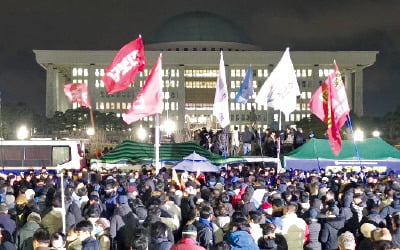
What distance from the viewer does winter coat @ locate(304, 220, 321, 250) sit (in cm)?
818

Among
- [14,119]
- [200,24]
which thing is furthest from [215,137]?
[200,24]

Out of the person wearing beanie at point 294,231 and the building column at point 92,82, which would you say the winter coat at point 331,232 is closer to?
the person wearing beanie at point 294,231

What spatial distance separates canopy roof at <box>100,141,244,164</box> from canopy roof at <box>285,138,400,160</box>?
2300 millimetres

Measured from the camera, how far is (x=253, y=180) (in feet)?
45.5

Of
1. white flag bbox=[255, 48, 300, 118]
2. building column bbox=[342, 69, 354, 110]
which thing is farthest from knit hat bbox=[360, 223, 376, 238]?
building column bbox=[342, 69, 354, 110]

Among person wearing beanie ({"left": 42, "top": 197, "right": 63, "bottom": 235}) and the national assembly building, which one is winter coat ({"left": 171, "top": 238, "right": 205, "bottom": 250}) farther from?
the national assembly building

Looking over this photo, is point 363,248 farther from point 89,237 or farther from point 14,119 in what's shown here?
point 14,119

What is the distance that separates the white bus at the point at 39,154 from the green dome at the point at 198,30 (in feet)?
331

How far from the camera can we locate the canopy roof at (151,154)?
2073cm

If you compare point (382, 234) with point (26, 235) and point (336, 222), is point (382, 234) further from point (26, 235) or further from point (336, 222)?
point (26, 235)

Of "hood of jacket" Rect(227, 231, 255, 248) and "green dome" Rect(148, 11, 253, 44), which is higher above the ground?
"green dome" Rect(148, 11, 253, 44)

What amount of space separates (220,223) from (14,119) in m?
69.1

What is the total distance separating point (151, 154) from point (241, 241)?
1453 cm

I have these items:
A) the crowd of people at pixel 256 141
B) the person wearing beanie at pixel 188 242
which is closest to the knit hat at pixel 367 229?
the person wearing beanie at pixel 188 242
